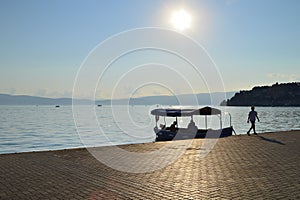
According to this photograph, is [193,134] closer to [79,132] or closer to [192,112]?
[192,112]

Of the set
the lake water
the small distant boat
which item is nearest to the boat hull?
the small distant boat

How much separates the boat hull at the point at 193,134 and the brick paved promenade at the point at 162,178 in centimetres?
1242

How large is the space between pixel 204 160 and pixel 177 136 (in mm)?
14987

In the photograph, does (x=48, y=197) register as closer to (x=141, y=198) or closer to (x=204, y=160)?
(x=141, y=198)

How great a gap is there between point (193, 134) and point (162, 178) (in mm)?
17756

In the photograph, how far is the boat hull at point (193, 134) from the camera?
26.3m

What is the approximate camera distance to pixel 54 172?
1050 centimetres

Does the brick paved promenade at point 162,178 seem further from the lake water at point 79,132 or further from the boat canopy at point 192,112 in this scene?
the lake water at point 79,132

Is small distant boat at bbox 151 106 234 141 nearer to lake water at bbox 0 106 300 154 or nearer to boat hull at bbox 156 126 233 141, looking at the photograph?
boat hull at bbox 156 126 233 141

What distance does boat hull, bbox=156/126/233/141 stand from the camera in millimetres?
26297

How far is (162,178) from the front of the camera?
9.38 metres

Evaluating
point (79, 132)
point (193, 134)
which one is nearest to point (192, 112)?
point (193, 134)

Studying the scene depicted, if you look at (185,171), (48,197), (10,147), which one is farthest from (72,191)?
(10,147)

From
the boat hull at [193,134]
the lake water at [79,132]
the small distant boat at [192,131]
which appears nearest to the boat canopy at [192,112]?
the small distant boat at [192,131]
